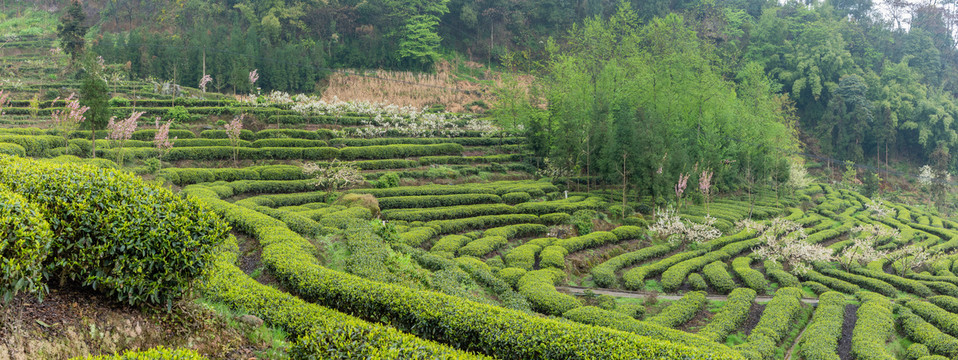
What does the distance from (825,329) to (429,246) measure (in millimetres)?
12459

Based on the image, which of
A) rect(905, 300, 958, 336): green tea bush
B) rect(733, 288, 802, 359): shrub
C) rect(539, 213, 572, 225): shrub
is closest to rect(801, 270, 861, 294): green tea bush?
rect(905, 300, 958, 336): green tea bush

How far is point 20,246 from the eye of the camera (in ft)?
16.8

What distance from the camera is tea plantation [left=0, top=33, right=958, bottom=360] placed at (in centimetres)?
638

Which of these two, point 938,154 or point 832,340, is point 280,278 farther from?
point 938,154

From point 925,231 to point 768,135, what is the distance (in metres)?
10.0

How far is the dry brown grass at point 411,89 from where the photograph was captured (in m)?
47.8

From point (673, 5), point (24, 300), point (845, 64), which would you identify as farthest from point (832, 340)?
point (673, 5)

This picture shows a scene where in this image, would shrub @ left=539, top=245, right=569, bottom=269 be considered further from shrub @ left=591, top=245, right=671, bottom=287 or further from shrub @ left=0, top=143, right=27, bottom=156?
shrub @ left=0, top=143, right=27, bottom=156

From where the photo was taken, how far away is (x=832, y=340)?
14352 millimetres

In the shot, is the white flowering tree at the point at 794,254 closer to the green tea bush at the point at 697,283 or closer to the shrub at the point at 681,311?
the green tea bush at the point at 697,283

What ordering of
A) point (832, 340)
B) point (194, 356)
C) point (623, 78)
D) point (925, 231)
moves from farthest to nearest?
point (623, 78), point (925, 231), point (832, 340), point (194, 356)

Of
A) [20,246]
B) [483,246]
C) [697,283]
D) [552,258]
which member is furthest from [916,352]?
[20,246]

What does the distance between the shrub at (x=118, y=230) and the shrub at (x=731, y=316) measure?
1216 cm

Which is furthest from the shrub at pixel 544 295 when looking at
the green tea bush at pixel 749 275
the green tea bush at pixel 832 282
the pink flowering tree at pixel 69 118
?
the pink flowering tree at pixel 69 118
